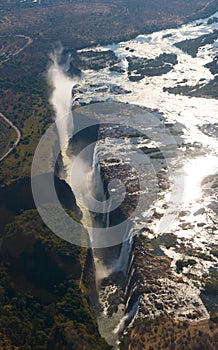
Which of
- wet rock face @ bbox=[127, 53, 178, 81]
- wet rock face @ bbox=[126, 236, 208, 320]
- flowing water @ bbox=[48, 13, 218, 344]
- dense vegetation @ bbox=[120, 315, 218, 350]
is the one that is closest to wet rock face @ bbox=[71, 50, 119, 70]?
flowing water @ bbox=[48, 13, 218, 344]

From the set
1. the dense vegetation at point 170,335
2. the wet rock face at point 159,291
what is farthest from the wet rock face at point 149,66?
the dense vegetation at point 170,335

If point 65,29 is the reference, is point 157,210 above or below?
above

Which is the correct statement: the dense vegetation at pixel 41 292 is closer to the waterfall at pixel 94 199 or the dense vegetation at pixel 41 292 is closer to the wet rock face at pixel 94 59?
the waterfall at pixel 94 199

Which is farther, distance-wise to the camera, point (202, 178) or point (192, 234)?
point (202, 178)

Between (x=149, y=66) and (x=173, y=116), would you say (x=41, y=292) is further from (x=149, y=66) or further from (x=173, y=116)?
(x=149, y=66)

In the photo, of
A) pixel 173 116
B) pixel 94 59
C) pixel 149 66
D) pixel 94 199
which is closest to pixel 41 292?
pixel 94 199

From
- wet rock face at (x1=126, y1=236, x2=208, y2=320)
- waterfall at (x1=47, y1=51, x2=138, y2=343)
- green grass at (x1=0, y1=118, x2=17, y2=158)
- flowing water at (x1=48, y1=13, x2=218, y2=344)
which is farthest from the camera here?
green grass at (x1=0, y1=118, x2=17, y2=158)

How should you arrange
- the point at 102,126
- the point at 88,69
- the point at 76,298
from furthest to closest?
the point at 88,69 → the point at 102,126 → the point at 76,298

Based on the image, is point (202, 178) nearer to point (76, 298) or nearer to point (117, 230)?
point (117, 230)

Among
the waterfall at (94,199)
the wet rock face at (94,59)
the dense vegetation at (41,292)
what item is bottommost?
the wet rock face at (94,59)

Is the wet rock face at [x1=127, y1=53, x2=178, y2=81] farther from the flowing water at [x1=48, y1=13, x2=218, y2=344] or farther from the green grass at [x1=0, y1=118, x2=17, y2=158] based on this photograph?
the green grass at [x1=0, y1=118, x2=17, y2=158]

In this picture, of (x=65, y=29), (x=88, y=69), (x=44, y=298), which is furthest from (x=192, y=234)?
(x=65, y=29)
